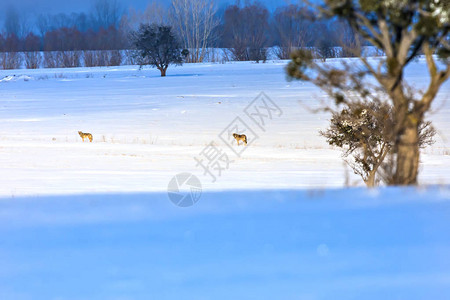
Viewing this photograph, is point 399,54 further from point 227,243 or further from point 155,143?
point 155,143

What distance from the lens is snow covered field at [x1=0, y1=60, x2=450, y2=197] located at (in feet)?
37.6

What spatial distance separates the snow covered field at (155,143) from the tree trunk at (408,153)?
1.15 m

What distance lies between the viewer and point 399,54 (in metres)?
7.44

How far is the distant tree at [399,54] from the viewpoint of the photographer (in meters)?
7.04

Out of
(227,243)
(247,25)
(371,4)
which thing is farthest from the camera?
(247,25)

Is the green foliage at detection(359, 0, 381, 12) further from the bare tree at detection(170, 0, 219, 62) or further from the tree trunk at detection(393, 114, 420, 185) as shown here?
the bare tree at detection(170, 0, 219, 62)

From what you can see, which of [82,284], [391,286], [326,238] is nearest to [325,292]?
[391,286]

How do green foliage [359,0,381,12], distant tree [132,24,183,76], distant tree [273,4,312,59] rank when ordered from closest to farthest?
green foliage [359,0,381,12], distant tree [132,24,183,76], distant tree [273,4,312,59]

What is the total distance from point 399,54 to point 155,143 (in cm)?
1196

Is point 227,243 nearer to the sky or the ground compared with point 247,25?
nearer to the ground

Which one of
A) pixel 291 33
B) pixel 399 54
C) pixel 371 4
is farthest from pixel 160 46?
pixel 371 4

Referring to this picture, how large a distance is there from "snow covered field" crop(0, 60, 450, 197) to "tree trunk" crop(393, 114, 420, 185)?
1148 millimetres

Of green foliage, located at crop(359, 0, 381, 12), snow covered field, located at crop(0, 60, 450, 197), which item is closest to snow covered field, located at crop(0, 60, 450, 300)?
snow covered field, located at crop(0, 60, 450, 197)

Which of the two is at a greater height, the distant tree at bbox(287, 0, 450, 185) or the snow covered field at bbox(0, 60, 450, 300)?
the distant tree at bbox(287, 0, 450, 185)
